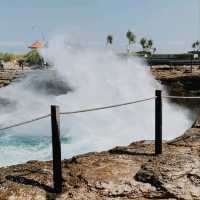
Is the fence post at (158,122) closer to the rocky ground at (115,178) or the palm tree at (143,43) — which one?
the rocky ground at (115,178)

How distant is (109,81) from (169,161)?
26927 millimetres

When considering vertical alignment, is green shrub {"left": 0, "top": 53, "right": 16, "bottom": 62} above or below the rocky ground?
above

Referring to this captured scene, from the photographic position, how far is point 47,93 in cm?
3491

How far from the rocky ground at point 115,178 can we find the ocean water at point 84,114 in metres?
8.15

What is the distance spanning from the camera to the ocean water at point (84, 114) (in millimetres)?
16922

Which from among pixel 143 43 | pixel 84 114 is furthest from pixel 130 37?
pixel 84 114

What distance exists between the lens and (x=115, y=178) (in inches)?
216

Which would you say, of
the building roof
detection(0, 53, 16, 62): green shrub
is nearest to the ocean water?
the building roof

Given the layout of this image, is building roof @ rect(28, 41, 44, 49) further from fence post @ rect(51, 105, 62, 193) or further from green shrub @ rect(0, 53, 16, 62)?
fence post @ rect(51, 105, 62, 193)

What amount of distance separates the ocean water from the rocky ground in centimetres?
815

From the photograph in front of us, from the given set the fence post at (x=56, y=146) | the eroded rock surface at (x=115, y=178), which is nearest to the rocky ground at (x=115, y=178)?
the eroded rock surface at (x=115, y=178)

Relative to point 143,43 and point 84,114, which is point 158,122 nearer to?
point 84,114

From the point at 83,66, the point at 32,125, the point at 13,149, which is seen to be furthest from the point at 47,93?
the point at 13,149

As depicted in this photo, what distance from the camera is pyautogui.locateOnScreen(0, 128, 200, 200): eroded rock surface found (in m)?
5.18
